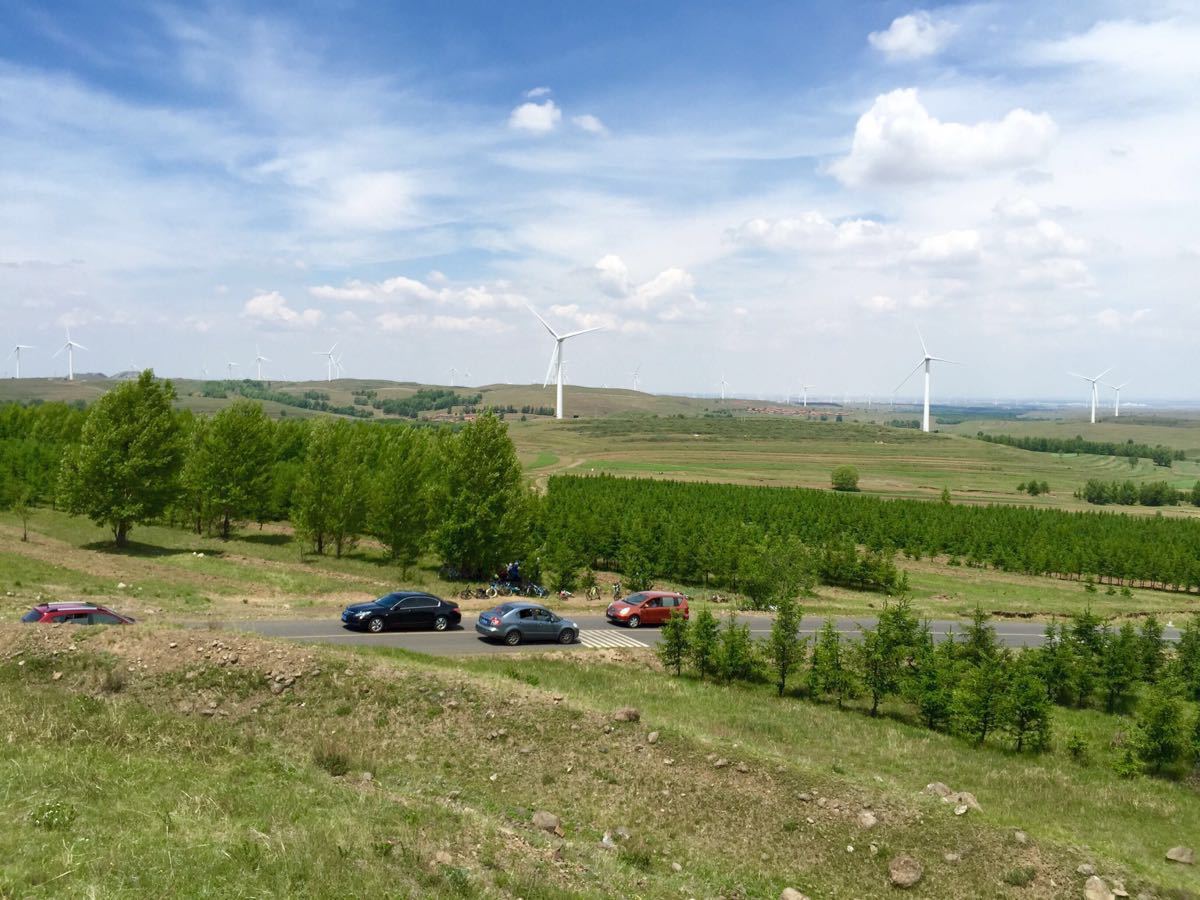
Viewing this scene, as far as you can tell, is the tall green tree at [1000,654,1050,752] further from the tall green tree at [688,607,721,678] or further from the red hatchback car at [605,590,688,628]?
the red hatchback car at [605,590,688,628]

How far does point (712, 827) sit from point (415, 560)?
44.9 m

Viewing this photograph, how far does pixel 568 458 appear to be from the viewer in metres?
185

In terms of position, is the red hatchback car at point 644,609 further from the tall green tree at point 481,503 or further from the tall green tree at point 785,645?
the tall green tree at point 481,503

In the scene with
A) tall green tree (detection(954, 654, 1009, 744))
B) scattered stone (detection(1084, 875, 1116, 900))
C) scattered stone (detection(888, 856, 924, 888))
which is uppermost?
scattered stone (detection(1084, 875, 1116, 900))

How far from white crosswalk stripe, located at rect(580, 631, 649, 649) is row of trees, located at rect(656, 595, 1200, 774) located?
141 inches

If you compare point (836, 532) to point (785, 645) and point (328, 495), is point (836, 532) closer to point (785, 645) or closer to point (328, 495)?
point (328, 495)

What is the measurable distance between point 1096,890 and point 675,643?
1787cm

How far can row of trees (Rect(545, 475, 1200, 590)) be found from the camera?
59.6 metres

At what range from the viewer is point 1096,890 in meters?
14.1

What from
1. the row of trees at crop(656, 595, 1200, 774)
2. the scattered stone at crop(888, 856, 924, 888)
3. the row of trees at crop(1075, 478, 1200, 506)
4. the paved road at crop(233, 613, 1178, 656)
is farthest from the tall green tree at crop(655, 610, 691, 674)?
the row of trees at crop(1075, 478, 1200, 506)

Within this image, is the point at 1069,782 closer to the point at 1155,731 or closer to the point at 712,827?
the point at 1155,731

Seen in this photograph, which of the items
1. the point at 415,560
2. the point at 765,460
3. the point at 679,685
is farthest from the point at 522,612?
the point at 765,460

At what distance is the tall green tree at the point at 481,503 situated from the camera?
49219 millimetres

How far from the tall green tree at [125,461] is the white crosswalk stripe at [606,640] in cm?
3568
